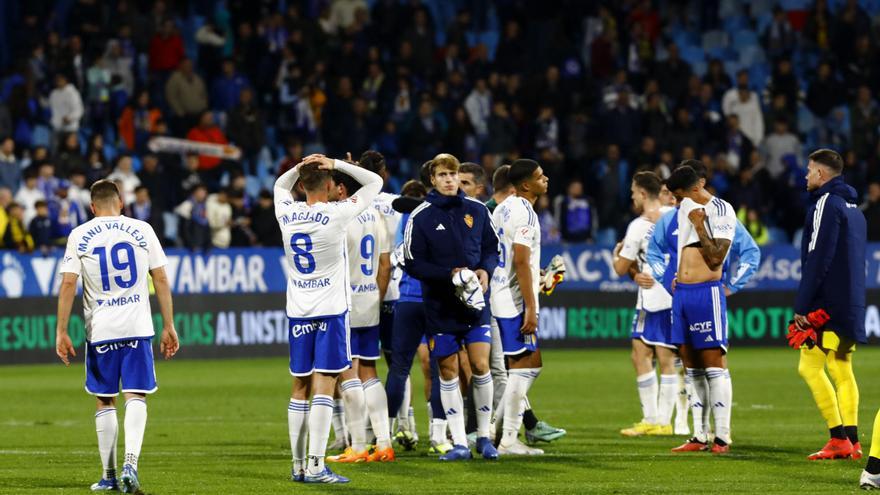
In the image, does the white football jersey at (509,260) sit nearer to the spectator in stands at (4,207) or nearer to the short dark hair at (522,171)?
the short dark hair at (522,171)

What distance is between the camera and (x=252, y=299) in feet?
86.1

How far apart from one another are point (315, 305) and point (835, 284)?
14.3 ft

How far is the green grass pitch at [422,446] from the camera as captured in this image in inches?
441

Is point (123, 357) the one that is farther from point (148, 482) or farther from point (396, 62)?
point (396, 62)

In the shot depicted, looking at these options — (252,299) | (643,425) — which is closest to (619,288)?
(252,299)

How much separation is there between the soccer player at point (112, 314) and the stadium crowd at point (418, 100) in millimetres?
15567

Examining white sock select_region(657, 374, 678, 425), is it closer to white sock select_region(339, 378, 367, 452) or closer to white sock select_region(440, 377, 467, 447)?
white sock select_region(440, 377, 467, 447)

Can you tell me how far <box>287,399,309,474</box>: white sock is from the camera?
11.4 metres

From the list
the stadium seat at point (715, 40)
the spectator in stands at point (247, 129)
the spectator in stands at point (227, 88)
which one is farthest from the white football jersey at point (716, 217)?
the stadium seat at point (715, 40)

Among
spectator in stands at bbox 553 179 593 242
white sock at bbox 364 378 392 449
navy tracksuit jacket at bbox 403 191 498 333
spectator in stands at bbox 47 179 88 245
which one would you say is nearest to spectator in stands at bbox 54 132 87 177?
spectator in stands at bbox 47 179 88 245

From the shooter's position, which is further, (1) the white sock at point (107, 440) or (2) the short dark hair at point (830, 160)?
(2) the short dark hair at point (830, 160)

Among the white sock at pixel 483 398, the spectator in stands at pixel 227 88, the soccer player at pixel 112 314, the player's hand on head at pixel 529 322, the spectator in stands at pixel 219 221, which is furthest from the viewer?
the spectator in stands at pixel 227 88

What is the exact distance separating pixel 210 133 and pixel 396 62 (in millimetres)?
4841

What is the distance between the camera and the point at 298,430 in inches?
451
